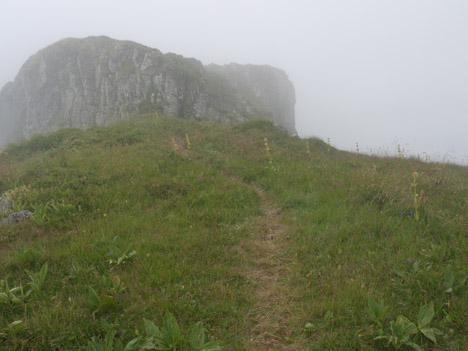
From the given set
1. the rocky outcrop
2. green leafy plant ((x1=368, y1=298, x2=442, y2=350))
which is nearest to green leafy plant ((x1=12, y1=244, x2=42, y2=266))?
green leafy plant ((x1=368, y1=298, x2=442, y2=350))

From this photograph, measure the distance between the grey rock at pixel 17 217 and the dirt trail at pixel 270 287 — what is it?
15.7ft

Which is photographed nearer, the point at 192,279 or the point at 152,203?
the point at 192,279

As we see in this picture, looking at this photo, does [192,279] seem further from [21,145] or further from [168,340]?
[21,145]

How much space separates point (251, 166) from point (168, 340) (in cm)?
797

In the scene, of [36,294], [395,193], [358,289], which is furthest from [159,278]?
[395,193]

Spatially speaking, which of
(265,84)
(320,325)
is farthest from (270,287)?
(265,84)

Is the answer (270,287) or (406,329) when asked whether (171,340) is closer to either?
(270,287)

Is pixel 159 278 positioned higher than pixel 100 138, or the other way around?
pixel 100 138

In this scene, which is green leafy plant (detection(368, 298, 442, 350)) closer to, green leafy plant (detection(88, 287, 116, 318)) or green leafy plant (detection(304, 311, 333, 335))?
green leafy plant (detection(304, 311, 333, 335))

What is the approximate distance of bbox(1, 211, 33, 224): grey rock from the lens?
5.45 m

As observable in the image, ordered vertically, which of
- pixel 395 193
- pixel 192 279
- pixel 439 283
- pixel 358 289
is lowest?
pixel 192 279

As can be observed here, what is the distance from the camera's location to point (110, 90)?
139 feet

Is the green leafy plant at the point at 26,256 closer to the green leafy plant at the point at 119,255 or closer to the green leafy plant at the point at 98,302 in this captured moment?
the green leafy plant at the point at 119,255

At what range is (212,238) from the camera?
5.24 metres
